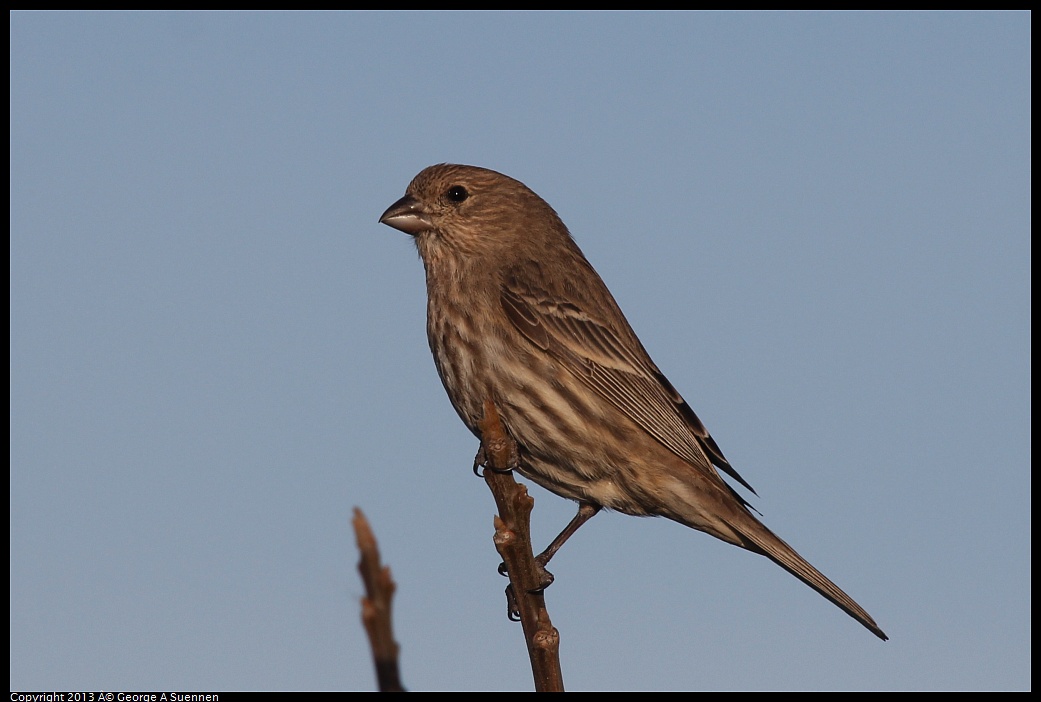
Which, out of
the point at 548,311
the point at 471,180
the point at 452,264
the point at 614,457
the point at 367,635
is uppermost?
the point at 471,180

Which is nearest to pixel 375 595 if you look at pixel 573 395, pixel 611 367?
pixel 573 395

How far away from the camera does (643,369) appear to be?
8.27 metres

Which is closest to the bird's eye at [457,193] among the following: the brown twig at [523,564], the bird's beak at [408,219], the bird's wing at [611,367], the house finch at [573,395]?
the bird's beak at [408,219]

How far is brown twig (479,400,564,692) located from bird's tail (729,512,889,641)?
2.99 metres

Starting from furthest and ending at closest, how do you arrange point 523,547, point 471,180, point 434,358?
point 471,180 < point 434,358 < point 523,547

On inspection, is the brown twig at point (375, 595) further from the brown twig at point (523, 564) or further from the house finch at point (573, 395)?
the house finch at point (573, 395)

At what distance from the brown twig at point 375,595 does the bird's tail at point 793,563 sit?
5.48m

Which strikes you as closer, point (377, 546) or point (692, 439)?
point (377, 546)

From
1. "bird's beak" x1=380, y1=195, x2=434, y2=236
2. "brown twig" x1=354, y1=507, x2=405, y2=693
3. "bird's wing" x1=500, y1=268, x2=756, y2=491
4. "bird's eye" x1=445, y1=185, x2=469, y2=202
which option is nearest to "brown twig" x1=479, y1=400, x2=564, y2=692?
"brown twig" x1=354, y1=507, x2=405, y2=693

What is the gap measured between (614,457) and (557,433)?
0.44 meters

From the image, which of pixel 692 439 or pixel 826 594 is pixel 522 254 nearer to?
pixel 692 439

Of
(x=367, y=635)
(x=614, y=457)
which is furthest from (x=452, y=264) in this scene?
(x=367, y=635)

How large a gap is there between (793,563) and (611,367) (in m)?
1.73

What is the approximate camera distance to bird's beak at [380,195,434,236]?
8.66m
